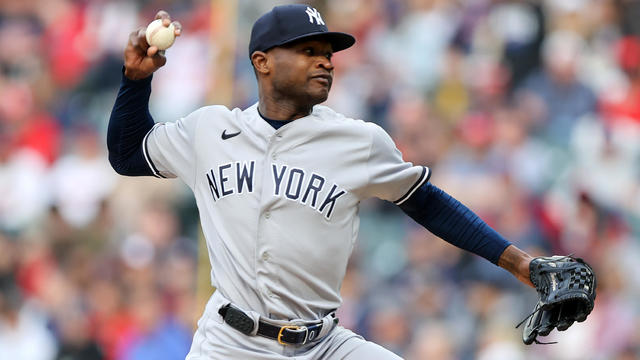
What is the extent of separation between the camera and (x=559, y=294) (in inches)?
144

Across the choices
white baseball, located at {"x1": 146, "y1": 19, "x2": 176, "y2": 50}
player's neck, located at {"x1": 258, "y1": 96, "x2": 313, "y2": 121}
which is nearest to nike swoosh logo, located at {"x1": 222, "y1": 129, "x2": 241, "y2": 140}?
player's neck, located at {"x1": 258, "y1": 96, "x2": 313, "y2": 121}

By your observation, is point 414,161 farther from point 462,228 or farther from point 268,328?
point 268,328

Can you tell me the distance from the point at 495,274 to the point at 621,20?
255 cm

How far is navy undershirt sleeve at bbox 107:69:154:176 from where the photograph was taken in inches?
158

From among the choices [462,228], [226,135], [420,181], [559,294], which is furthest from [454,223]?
[226,135]

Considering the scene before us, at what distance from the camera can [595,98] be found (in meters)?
8.30

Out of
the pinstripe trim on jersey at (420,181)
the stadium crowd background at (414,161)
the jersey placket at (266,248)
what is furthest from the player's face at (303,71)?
the stadium crowd background at (414,161)

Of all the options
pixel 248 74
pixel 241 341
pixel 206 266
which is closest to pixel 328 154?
pixel 241 341

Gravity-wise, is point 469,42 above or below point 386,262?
above

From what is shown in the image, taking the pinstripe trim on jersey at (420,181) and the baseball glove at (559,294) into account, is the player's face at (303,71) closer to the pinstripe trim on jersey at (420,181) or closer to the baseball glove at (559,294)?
the pinstripe trim on jersey at (420,181)

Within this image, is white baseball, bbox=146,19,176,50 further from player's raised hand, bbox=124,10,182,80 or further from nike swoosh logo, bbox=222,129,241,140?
nike swoosh logo, bbox=222,129,241,140

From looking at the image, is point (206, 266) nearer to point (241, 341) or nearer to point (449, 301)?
point (449, 301)

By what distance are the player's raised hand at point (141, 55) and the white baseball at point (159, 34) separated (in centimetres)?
2

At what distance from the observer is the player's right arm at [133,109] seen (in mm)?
3914
